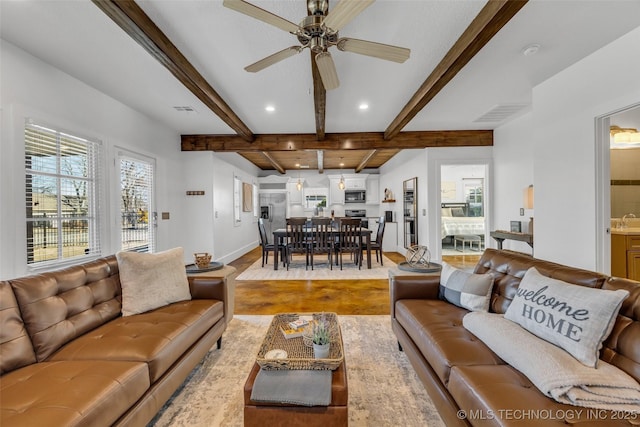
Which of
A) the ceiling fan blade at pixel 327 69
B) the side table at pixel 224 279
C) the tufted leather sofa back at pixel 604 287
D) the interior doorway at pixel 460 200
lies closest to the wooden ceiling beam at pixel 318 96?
the ceiling fan blade at pixel 327 69

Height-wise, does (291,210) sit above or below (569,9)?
below

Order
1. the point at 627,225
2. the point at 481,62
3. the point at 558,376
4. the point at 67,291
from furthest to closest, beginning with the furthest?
the point at 627,225
the point at 481,62
the point at 67,291
the point at 558,376

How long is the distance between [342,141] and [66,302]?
14.4ft

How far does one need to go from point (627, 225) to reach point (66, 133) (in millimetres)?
6327

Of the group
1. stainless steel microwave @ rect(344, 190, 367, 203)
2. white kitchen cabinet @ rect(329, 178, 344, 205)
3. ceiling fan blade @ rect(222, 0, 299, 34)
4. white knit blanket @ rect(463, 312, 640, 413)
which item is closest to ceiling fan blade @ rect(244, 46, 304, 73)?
ceiling fan blade @ rect(222, 0, 299, 34)

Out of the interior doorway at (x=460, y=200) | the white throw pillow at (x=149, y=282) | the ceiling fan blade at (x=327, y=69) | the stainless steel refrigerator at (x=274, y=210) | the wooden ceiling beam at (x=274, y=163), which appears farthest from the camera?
the stainless steel refrigerator at (x=274, y=210)

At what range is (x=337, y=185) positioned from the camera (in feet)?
27.3

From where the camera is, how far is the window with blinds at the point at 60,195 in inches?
93.2

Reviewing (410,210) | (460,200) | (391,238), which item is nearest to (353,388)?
(410,210)

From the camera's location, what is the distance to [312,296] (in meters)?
3.66

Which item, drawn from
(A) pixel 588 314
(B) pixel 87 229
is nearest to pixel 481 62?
(A) pixel 588 314

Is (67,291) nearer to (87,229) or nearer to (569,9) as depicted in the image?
(87,229)

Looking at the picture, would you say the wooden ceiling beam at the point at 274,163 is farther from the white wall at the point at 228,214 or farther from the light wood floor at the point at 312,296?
the light wood floor at the point at 312,296

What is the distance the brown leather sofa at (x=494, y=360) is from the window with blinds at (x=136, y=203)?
357 cm
